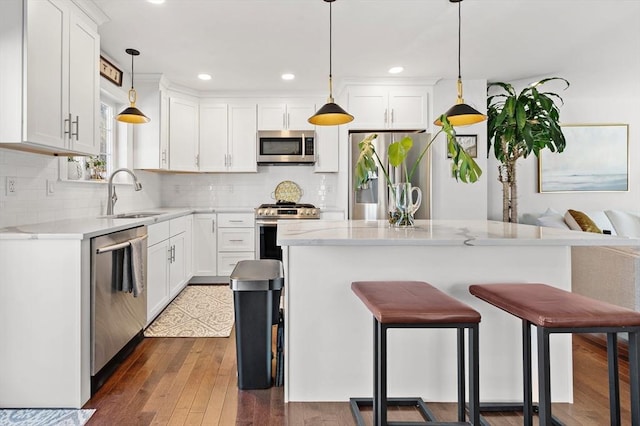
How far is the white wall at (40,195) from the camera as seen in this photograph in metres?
2.40

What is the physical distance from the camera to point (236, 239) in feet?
16.1

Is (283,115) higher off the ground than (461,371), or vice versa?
(283,115)

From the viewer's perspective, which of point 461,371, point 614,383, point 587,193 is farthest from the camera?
point 587,193

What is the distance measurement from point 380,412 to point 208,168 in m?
4.22

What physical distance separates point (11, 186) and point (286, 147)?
121 inches

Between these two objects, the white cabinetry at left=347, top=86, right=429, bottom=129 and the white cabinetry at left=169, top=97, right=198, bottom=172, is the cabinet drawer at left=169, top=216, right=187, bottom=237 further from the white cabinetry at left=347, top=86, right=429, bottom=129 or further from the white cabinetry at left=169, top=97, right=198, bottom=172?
the white cabinetry at left=347, top=86, right=429, bottom=129

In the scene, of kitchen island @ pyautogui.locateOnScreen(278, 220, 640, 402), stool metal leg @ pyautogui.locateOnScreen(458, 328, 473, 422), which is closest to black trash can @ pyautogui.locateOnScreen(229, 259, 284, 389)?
kitchen island @ pyautogui.locateOnScreen(278, 220, 640, 402)

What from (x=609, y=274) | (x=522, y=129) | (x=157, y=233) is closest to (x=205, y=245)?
(x=157, y=233)

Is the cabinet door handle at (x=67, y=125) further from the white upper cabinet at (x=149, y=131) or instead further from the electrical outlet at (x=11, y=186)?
the white upper cabinet at (x=149, y=131)

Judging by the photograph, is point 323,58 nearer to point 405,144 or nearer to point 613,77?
point 405,144

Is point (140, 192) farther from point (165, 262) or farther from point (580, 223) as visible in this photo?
point (580, 223)

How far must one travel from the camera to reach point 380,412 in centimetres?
148

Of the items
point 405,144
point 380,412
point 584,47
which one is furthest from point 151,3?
point 584,47

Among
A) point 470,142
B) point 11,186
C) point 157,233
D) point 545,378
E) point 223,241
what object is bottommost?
point 545,378
